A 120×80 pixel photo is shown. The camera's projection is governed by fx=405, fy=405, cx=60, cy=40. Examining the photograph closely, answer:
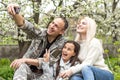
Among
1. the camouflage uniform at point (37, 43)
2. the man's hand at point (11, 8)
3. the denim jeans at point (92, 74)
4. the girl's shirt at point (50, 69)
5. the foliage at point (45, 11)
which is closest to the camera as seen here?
the denim jeans at point (92, 74)

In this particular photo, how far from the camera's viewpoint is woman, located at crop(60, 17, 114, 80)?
166 inches

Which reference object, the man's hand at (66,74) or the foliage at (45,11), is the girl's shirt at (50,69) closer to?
the man's hand at (66,74)

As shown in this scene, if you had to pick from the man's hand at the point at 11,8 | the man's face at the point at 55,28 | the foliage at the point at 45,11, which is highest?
the man's hand at the point at 11,8

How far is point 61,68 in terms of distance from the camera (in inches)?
179

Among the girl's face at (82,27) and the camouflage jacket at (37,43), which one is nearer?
the girl's face at (82,27)

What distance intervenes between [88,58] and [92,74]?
257 mm

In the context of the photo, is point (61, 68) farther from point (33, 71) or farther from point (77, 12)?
point (77, 12)

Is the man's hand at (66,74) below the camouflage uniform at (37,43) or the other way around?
below

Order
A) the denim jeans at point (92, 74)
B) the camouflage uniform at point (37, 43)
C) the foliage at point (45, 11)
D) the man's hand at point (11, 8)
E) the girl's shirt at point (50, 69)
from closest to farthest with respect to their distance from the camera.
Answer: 1. the denim jeans at point (92, 74)
2. the man's hand at point (11, 8)
3. the girl's shirt at point (50, 69)
4. the camouflage uniform at point (37, 43)
5. the foliage at point (45, 11)

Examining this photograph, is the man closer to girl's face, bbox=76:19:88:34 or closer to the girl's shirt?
the girl's shirt

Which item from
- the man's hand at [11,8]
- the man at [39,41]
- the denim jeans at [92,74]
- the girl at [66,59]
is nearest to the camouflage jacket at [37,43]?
the man at [39,41]

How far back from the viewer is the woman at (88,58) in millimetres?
4215

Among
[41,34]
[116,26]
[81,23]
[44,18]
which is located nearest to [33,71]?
[41,34]

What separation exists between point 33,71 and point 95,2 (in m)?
7.55
